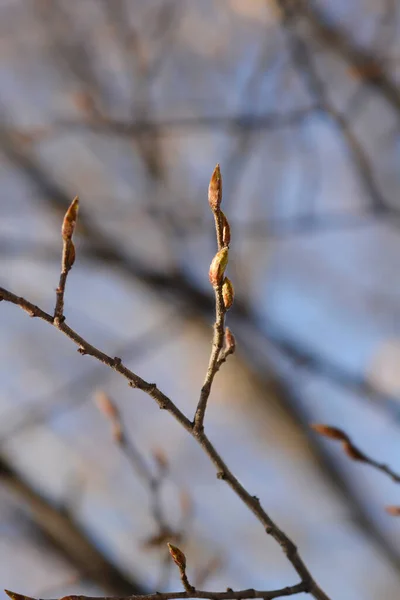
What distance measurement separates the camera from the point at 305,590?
1.26 feet

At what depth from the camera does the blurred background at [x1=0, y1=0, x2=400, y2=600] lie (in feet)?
4.71

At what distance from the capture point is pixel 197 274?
5.14ft

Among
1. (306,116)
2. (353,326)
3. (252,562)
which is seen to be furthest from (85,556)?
(306,116)

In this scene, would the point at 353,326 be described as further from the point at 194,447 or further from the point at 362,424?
the point at 194,447

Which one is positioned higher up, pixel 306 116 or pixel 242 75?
pixel 242 75

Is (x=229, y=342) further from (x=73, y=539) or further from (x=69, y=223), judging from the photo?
(x=73, y=539)

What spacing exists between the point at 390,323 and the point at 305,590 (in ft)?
4.18

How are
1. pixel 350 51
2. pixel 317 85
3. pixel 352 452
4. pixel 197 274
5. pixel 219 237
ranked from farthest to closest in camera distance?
pixel 197 274 < pixel 350 51 < pixel 317 85 < pixel 352 452 < pixel 219 237

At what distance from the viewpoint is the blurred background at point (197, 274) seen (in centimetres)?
144

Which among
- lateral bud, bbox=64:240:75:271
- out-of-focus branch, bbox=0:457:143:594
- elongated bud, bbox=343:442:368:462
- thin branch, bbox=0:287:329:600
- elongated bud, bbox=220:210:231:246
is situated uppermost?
out-of-focus branch, bbox=0:457:143:594

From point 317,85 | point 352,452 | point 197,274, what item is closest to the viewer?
point 352,452

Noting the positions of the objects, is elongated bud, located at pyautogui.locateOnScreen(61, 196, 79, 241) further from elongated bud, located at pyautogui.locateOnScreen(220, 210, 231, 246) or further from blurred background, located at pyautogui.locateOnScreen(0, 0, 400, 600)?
blurred background, located at pyautogui.locateOnScreen(0, 0, 400, 600)

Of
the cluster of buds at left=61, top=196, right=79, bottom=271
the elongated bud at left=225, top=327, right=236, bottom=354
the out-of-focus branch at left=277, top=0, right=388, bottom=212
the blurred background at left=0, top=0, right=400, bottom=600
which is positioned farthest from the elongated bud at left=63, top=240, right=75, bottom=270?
the blurred background at left=0, top=0, right=400, bottom=600

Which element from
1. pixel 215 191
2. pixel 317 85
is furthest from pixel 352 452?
pixel 317 85
